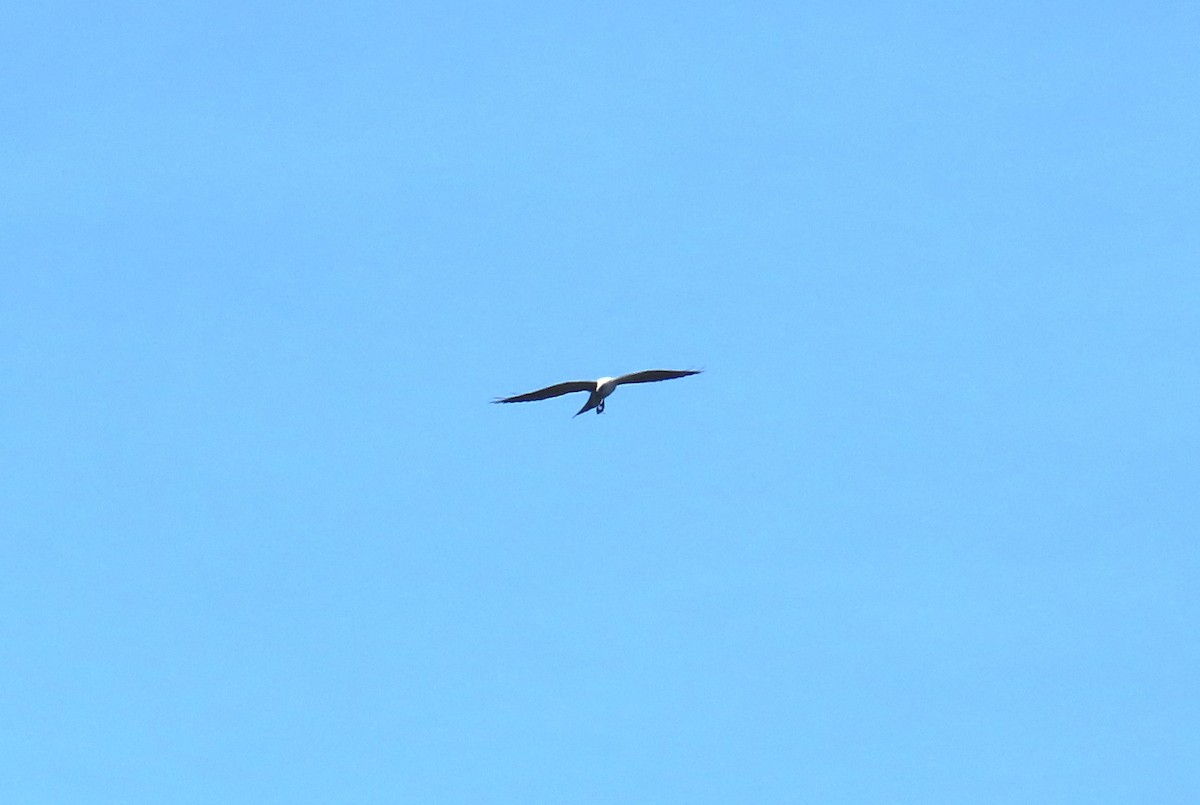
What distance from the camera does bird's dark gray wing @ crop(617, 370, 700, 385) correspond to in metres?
78.0

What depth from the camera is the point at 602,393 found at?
76.2 meters

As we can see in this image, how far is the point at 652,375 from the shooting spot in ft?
258

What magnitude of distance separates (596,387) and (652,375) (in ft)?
9.86

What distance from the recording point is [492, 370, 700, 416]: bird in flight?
76000 mm

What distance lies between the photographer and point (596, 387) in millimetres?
76438

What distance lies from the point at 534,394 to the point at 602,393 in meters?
2.54

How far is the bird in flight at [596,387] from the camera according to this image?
76.0 metres

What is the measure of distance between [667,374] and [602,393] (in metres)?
3.39

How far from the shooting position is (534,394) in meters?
76.5

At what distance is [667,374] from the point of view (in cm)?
7844

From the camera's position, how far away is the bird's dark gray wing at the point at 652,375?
78.0 metres

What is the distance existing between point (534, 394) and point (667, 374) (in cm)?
543
